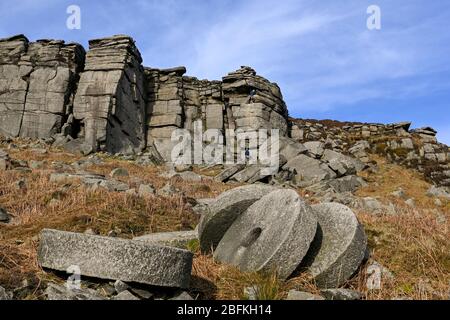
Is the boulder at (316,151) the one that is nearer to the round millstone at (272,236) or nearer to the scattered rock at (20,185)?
the scattered rock at (20,185)

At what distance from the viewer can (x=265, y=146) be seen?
31.1 metres

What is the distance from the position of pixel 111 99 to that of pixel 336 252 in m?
27.2

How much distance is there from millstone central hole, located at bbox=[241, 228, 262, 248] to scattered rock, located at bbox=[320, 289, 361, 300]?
1.39 m

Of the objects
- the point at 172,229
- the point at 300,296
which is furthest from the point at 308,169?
the point at 300,296

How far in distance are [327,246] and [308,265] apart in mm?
390

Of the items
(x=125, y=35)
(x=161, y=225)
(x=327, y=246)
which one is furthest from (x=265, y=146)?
(x=327, y=246)

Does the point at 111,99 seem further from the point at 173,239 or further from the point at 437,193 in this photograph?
the point at 173,239

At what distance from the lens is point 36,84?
31.5 meters

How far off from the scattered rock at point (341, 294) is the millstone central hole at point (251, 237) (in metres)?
1.39

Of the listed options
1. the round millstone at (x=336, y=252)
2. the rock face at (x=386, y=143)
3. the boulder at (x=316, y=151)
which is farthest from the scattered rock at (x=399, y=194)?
the round millstone at (x=336, y=252)

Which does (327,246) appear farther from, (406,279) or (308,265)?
(406,279)

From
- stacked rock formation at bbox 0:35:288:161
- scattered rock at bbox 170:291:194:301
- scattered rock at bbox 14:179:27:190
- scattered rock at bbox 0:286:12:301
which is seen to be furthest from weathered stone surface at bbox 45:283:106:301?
stacked rock formation at bbox 0:35:288:161

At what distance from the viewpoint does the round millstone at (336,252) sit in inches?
243

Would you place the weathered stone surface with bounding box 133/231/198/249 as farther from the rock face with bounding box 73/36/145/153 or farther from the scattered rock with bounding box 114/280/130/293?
the rock face with bounding box 73/36/145/153
